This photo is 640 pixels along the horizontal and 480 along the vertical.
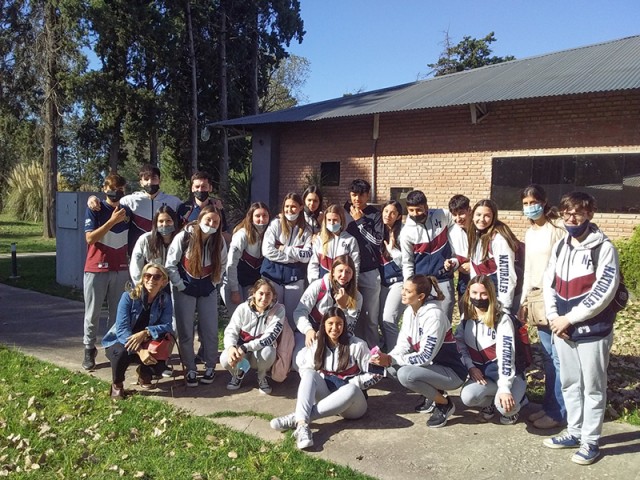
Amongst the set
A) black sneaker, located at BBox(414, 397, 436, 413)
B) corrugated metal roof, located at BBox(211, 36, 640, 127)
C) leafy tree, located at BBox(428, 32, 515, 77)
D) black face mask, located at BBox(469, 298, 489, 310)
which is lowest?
black sneaker, located at BBox(414, 397, 436, 413)

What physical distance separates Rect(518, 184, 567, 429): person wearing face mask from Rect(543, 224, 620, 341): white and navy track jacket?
417 mm

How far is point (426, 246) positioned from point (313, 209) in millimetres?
1111

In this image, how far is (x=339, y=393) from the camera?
407 cm

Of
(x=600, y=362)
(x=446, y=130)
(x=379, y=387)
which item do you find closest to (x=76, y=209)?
(x=379, y=387)

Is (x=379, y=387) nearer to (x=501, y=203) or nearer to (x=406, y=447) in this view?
(x=406, y=447)

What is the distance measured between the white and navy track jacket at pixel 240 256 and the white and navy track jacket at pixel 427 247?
1361mm

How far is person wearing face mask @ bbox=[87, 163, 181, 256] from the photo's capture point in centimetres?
566

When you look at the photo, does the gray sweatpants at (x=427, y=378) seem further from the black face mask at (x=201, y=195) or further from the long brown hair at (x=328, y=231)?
the black face mask at (x=201, y=195)

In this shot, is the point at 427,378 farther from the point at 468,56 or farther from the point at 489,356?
the point at 468,56

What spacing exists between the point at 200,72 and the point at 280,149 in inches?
423

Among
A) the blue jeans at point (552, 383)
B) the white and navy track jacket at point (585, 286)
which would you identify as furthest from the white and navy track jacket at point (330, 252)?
the white and navy track jacket at point (585, 286)

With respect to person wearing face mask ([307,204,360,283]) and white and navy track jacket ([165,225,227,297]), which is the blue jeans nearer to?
person wearing face mask ([307,204,360,283])

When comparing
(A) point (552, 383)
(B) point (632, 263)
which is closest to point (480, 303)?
(A) point (552, 383)

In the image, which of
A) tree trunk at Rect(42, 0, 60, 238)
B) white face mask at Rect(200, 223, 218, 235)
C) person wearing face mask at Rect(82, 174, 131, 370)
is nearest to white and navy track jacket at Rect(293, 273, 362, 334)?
white face mask at Rect(200, 223, 218, 235)
